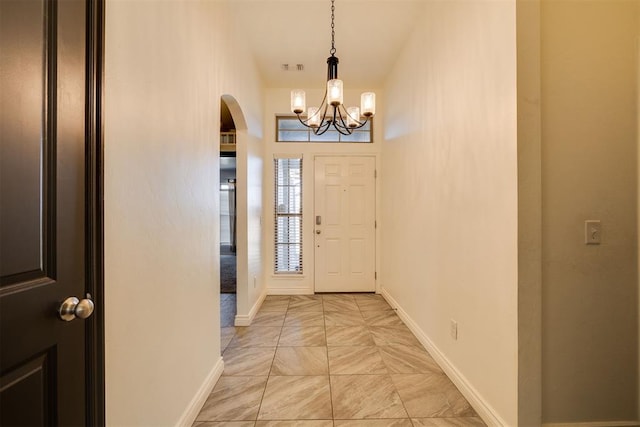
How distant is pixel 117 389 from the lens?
3.49 ft

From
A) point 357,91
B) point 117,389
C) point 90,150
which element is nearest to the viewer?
point 90,150

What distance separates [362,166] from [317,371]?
2.94 metres

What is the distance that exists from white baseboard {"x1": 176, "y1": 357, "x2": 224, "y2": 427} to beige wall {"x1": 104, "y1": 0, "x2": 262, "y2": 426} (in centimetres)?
1

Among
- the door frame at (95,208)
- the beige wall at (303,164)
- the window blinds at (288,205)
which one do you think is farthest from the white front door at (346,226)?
the door frame at (95,208)

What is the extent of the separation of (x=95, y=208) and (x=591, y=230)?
7.37ft

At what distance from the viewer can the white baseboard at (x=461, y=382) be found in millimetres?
1612

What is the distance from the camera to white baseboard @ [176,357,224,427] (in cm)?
157

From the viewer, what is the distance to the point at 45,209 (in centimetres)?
81

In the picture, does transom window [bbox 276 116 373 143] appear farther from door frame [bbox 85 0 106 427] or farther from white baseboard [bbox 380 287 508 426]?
door frame [bbox 85 0 106 427]

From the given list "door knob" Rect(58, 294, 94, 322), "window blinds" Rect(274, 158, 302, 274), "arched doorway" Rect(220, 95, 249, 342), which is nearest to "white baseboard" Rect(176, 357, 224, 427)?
"arched doorway" Rect(220, 95, 249, 342)

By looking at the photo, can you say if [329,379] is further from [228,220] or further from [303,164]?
[228,220]

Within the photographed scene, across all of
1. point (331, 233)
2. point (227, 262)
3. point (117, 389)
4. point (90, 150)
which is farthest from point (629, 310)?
point (227, 262)

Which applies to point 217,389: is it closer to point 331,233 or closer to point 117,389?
point 117,389

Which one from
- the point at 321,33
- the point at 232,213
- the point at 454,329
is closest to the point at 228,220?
the point at 232,213
